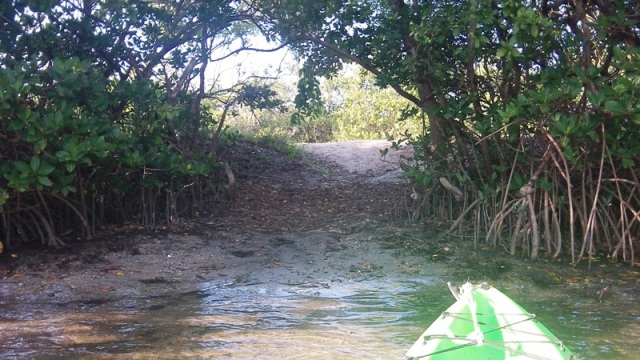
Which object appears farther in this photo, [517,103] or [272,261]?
[272,261]

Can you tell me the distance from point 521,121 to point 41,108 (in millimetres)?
5553

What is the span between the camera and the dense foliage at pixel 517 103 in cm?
802

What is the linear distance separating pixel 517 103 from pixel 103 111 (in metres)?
5.06

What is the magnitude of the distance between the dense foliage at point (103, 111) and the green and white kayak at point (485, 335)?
5014 millimetres

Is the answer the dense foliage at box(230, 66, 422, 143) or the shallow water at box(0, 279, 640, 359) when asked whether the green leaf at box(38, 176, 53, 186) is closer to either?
the shallow water at box(0, 279, 640, 359)

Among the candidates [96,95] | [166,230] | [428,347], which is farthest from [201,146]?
[428,347]

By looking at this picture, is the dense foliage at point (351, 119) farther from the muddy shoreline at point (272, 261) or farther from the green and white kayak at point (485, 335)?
the green and white kayak at point (485, 335)

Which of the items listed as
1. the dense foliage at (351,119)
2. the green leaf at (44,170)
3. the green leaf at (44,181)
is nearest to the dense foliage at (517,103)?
the green leaf at (44,170)

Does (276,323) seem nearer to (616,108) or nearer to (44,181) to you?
(44,181)

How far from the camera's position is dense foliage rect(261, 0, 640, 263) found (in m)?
8.02

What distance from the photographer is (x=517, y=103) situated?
8320 millimetres

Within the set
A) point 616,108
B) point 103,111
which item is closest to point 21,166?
point 103,111

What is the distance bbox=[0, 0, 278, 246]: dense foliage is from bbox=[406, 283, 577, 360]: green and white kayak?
5.01 meters

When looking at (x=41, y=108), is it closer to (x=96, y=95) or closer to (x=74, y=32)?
(x=96, y=95)
